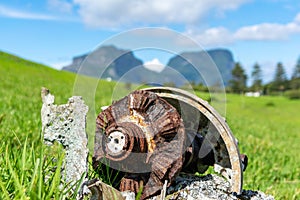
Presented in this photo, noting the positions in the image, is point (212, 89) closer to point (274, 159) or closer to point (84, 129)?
point (84, 129)

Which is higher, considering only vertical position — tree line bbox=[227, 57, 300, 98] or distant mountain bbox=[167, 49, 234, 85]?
tree line bbox=[227, 57, 300, 98]

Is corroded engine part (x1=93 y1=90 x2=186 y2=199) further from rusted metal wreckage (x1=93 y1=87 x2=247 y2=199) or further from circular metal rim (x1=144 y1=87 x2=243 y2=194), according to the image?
circular metal rim (x1=144 y1=87 x2=243 y2=194)

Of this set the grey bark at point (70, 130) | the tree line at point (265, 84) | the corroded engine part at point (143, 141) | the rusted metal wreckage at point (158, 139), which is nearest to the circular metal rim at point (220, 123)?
the rusted metal wreckage at point (158, 139)

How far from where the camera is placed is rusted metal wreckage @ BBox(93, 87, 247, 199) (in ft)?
7.54

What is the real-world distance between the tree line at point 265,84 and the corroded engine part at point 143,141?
102 metres

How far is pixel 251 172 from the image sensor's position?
519 centimetres

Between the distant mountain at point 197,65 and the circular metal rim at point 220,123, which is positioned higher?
the distant mountain at point 197,65

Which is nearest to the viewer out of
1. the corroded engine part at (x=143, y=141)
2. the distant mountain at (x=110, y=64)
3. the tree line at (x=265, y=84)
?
the corroded engine part at (x=143, y=141)

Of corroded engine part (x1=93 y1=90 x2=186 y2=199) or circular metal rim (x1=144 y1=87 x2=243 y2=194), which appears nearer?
corroded engine part (x1=93 y1=90 x2=186 y2=199)

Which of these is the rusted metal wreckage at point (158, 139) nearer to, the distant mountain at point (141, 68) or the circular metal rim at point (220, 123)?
the circular metal rim at point (220, 123)

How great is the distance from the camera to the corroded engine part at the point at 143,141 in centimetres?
227

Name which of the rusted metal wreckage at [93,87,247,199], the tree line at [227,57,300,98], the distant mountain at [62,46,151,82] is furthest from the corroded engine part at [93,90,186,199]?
the tree line at [227,57,300,98]

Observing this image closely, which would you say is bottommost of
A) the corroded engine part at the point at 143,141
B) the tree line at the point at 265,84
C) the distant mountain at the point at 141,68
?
the corroded engine part at the point at 143,141

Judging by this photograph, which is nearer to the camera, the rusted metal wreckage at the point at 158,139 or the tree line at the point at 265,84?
the rusted metal wreckage at the point at 158,139
